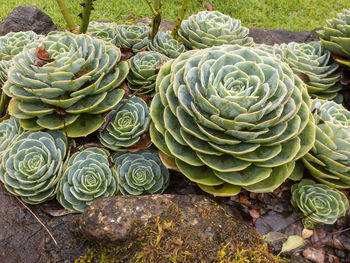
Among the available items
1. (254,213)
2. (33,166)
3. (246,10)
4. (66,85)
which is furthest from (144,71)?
(246,10)

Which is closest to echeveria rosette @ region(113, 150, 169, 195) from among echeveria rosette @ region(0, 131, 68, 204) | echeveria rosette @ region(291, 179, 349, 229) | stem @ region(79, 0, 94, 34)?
echeveria rosette @ region(0, 131, 68, 204)

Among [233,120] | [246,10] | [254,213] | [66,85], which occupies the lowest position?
[246,10]

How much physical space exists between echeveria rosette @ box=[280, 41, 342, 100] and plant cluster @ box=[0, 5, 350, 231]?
515mm

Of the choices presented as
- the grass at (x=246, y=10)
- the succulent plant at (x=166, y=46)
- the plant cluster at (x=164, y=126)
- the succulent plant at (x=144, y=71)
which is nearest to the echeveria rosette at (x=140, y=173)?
the plant cluster at (x=164, y=126)

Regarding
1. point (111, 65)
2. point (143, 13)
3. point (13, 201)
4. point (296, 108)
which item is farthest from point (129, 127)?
point (143, 13)

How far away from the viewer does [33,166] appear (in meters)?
1.78

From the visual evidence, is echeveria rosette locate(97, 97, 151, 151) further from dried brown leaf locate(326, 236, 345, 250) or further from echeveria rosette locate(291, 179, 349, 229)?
dried brown leaf locate(326, 236, 345, 250)

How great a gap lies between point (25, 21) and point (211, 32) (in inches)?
92.8

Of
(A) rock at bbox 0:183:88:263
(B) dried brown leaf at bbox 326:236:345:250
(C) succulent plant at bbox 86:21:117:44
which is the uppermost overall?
(C) succulent plant at bbox 86:21:117:44

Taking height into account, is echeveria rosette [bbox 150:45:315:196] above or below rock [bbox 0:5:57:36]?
above

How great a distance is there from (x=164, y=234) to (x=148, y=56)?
52.0 inches

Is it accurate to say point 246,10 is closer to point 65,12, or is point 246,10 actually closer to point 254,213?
point 65,12

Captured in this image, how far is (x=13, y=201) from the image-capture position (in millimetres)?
1864

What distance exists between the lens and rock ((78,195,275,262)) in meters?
1.46
